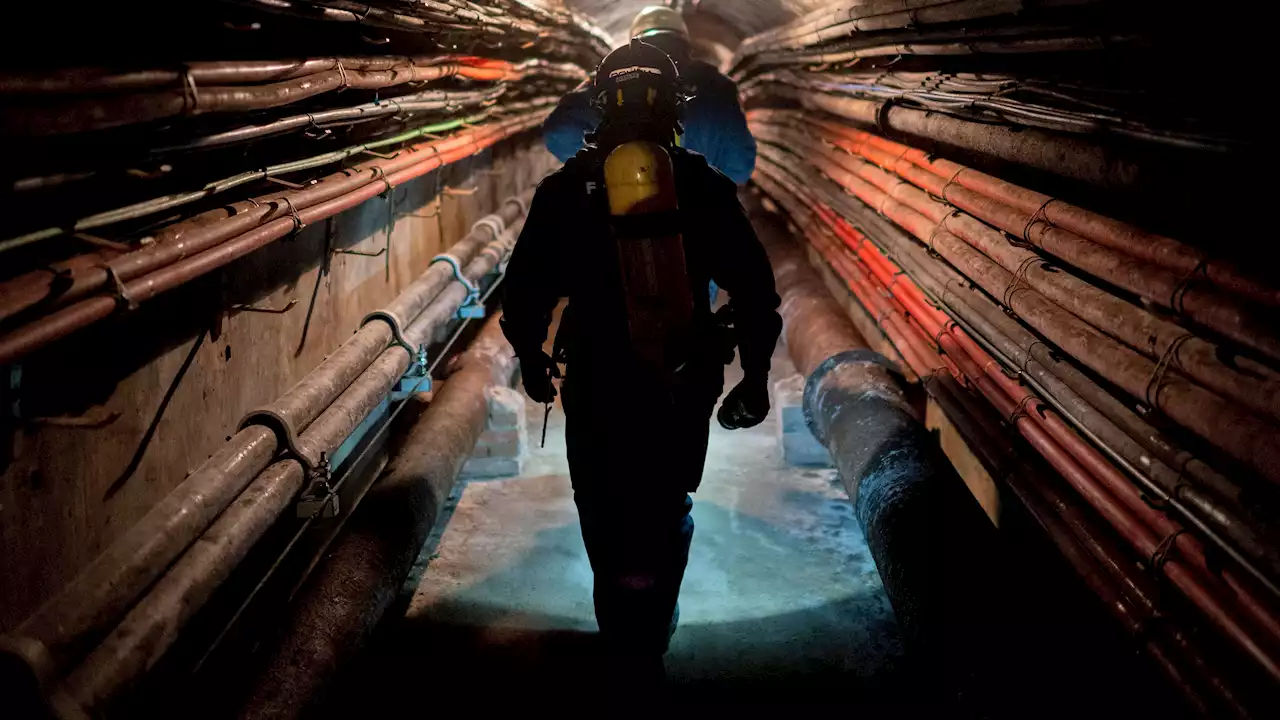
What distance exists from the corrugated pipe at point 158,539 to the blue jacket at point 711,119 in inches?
86.0

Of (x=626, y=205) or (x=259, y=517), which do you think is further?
(x=259, y=517)

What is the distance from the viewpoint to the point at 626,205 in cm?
295

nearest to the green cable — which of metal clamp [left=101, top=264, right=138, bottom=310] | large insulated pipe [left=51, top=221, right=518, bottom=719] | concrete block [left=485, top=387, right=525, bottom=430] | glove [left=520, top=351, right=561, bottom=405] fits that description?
metal clamp [left=101, top=264, right=138, bottom=310]

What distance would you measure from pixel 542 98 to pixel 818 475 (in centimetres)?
835

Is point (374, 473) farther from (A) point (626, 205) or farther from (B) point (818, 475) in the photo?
(A) point (626, 205)

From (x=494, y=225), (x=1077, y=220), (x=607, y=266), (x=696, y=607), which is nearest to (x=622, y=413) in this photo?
(x=607, y=266)

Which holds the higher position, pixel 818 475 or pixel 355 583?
pixel 355 583

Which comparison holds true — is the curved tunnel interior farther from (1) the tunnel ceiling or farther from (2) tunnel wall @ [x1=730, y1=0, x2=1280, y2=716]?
(1) the tunnel ceiling

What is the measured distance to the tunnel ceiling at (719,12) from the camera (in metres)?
12.1

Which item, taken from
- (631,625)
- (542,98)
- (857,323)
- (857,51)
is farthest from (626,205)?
(542,98)

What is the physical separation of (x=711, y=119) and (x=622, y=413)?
2.75 meters

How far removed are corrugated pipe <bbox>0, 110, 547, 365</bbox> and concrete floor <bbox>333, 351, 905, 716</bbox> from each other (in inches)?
62.5

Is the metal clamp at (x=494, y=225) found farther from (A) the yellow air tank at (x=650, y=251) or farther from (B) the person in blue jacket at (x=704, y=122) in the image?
(A) the yellow air tank at (x=650, y=251)

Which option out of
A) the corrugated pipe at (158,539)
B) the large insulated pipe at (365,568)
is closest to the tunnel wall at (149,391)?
the corrugated pipe at (158,539)
